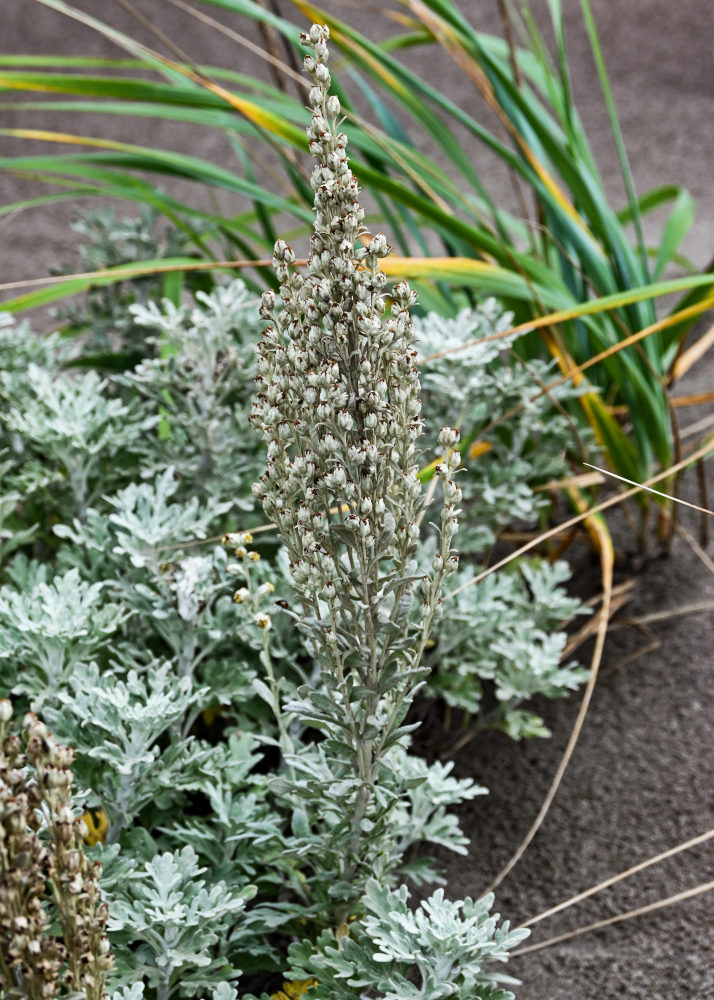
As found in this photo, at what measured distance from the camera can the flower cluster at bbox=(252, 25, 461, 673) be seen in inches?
42.0

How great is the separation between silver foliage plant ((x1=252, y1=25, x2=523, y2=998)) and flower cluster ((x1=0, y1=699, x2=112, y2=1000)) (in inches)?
13.0

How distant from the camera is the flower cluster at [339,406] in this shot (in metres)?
1.07

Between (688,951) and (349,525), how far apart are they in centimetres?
90

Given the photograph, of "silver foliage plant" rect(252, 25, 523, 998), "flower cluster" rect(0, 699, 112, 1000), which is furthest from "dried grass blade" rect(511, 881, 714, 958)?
"flower cluster" rect(0, 699, 112, 1000)

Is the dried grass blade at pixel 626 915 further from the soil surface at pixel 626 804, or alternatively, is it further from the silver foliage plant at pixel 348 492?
the silver foliage plant at pixel 348 492

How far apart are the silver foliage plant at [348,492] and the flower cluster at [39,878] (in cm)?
33

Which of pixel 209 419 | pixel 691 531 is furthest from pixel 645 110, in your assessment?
pixel 209 419

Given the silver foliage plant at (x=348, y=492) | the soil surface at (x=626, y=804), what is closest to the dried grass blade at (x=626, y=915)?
the soil surface at (x=626, y=804)

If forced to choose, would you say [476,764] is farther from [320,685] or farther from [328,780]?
[328,780]

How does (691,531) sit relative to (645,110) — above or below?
below

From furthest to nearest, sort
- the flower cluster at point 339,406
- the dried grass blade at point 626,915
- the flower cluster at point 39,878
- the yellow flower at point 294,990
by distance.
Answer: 1. the dried grass blade at point 626,915
2. the yellow flower at point 294,990
3. the flower cluster at point 339,406
4. the flower cluster at point 39,878

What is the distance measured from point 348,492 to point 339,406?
0.29ft

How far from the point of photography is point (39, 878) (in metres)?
0.93

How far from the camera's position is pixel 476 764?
6.11 ft
